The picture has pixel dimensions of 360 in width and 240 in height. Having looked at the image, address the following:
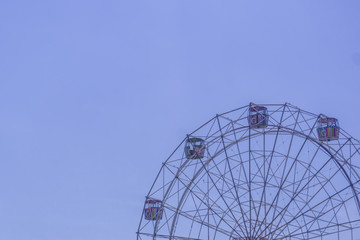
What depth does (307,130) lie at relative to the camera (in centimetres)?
4159

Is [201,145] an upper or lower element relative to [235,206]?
upper

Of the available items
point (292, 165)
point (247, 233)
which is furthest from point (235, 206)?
point (292, 165)

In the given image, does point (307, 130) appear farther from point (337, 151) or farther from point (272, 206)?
point (272, 206)

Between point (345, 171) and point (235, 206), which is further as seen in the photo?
point (235, 206)

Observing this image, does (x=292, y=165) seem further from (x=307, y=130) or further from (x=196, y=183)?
(x=196, y=183)

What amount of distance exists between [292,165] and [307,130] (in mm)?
2568

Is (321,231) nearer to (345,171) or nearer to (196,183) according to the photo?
(345,171)

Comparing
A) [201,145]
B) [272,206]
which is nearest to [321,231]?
[272,206]

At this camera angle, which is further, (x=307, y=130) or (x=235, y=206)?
(x=235, y=206)

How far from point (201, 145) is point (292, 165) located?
657cm

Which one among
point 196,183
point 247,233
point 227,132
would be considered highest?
point 227,132

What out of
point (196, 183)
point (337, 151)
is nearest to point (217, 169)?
point (196, 183)

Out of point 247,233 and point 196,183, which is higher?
point 196,183

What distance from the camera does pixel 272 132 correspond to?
139 ft
